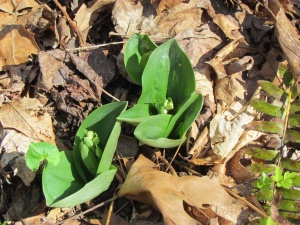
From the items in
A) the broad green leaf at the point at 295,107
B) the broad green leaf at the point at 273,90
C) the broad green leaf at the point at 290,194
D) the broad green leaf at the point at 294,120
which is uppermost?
the broad green leaf at the point at 273,90

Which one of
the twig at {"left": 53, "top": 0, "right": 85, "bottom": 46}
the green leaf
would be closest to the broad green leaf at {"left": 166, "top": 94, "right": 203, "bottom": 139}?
the green leaf

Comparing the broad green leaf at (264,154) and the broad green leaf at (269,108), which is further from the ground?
the broad green leaf at (269,108)

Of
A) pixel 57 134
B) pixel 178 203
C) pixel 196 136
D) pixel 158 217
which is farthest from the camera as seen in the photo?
pixel 57 134

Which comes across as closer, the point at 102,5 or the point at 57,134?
the point at 57,134

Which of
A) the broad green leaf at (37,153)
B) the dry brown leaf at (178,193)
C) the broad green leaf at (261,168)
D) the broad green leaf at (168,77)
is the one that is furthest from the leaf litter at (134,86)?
the broad green leaf at (37,153)

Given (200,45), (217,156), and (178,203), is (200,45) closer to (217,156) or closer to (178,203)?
(217,156)

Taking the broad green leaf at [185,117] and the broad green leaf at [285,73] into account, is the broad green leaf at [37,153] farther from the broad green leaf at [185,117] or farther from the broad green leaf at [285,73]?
the broad green leaf at [285,73]

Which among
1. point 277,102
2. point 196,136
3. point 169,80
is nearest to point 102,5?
point 169,80
